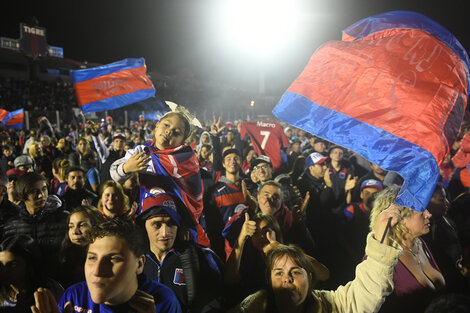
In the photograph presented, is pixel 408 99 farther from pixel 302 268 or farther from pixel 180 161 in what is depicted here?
pixel 180 161

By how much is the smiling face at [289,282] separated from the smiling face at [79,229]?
65.3 inches

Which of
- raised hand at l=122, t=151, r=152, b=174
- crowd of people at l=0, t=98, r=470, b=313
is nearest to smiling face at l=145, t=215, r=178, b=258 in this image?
crowd of people at l=0, t=98, r=470, b=313

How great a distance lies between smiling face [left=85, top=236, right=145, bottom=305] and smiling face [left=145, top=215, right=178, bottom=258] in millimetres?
604

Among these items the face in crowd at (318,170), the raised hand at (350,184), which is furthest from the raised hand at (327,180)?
the raised hand at (350,184)

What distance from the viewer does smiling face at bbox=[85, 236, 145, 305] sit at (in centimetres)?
164

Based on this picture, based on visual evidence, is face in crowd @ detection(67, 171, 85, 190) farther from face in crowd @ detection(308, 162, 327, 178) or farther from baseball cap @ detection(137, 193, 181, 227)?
face in crowd @ detection(308, 162, 327, 178)

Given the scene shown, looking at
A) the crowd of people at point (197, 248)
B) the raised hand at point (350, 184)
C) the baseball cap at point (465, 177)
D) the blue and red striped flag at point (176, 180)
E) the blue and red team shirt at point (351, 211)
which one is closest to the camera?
the crowd of people at point (197, 248)

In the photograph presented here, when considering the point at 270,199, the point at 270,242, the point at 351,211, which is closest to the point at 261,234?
the point at 270,242

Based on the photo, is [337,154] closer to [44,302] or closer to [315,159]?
[315,159]

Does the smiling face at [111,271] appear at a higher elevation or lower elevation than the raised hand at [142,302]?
higher

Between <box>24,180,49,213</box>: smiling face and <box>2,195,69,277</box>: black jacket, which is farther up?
<box>24,180,49,213</box>: smiling face

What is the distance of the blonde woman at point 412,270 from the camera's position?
2.06 m

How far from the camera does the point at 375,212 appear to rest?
7.70ft

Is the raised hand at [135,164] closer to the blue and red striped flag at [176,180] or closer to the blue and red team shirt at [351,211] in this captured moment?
the blue and red striped flag at [176,180]
